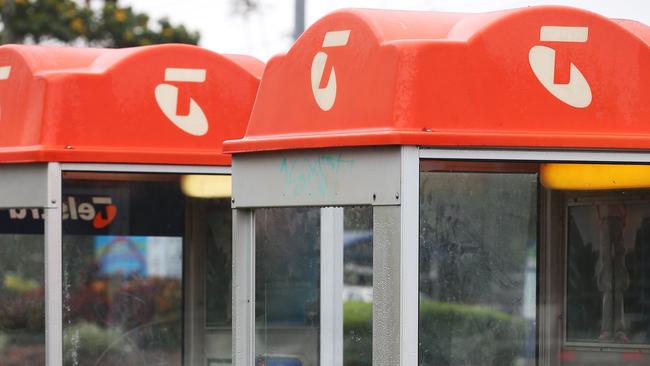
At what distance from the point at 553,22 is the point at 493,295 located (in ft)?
5.22

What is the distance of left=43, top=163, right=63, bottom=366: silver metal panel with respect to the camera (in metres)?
5.57

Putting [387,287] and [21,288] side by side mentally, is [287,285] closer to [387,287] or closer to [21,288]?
[387,287]

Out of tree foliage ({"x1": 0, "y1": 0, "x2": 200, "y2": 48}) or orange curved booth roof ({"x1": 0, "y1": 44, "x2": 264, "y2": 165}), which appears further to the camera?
tree foliage ({"x1": 0, "y1": 0, "x2": 200, "y2": 48})

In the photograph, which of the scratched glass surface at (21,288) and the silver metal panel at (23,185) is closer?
the silver metal panel at (23,185)

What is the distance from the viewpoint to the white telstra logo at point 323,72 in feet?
14.4

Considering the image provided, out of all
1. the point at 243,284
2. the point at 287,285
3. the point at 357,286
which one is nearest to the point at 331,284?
the point at 287,285

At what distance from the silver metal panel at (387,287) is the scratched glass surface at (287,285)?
0.91m

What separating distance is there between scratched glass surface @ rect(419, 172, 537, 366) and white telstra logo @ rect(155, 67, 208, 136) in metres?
1.45

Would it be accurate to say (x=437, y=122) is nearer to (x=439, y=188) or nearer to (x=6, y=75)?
(x=439, y=188)

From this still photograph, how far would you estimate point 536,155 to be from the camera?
405 centimetres

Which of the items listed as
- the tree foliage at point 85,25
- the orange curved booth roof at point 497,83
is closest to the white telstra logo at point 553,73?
the orange curved booth roof at point 497,83

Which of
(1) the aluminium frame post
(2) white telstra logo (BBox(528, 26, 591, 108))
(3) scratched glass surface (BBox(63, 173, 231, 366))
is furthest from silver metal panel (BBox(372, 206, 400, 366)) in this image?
(3) scratched glass surface (BBox(63, 173, 231, 366))

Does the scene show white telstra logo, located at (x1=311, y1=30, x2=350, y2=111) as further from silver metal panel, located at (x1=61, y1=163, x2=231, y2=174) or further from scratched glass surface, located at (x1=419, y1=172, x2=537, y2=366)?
silver metal panel, located at (x1=61, y1=163, x2=231, y2=174)

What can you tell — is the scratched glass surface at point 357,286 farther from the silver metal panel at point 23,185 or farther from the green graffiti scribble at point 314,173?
the silver metal panel at point 23,185
